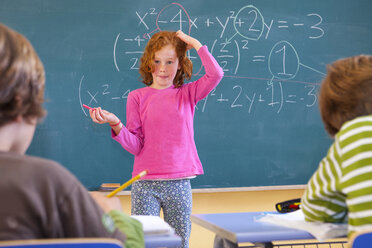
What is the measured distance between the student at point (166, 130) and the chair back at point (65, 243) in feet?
4.08

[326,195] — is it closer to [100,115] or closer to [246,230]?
[246,230]

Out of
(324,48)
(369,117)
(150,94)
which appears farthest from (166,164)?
(324,48)

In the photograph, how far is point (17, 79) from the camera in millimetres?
893

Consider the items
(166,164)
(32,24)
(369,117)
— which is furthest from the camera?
(32,24)

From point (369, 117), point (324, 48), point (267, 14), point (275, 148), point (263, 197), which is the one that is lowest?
point (263, 197)

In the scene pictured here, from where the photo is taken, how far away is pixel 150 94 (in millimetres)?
2357

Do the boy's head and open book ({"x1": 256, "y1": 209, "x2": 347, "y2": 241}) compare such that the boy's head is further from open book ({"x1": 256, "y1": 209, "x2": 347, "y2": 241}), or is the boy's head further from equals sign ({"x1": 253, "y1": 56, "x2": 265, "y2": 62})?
equals sign ({"x1": 253, "y1": 56, "x2": 265, "y2": 62})

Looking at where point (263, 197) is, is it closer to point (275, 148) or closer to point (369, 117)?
point (275, 148)

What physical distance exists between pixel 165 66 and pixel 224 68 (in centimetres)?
132

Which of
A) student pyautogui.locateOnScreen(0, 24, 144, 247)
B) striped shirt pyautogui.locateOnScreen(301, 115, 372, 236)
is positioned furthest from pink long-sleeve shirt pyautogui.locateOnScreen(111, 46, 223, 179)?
student pyautogui.locateOnScreen(0, 24, 144, 247)

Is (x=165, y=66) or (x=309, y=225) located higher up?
(x=165, y=66)

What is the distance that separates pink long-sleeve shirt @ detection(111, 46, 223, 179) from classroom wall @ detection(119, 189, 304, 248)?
4.20ft

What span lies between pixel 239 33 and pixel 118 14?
0.96 meters

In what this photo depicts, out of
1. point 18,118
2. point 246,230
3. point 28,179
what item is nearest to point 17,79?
point 18,118
